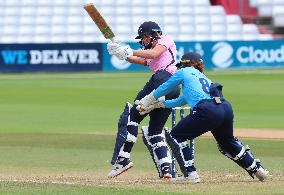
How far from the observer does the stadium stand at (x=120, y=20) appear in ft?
129

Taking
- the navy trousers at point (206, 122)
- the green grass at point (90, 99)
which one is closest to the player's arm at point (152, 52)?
the navy trousers at point (206, 122)

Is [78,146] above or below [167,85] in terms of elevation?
below

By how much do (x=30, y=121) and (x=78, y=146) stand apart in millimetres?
4537

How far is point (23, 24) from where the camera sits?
130 feet

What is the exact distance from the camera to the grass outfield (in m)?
9.95

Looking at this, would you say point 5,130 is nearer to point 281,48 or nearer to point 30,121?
point 30,121

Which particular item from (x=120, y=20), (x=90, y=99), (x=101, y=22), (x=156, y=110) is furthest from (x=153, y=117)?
(x=120, y=20)

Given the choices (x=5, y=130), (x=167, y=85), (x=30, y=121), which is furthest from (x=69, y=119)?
(x=167, y=85)

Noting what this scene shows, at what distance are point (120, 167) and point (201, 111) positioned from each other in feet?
4.87

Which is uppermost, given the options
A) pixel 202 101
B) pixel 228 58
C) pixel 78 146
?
pixel 202 101

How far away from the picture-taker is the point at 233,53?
124ft

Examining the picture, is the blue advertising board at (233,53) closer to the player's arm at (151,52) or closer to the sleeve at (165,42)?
the sleeve at (165,42)

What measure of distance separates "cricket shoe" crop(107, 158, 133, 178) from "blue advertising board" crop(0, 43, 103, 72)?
81.2 ft

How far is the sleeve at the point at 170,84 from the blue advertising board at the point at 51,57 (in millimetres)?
25541
